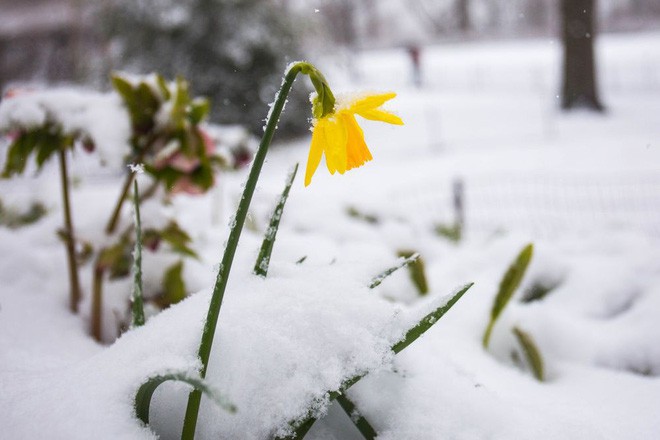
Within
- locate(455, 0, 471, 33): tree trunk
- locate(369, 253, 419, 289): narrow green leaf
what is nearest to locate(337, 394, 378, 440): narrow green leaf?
locate(369, 253, 419, 289): narrow green leaf

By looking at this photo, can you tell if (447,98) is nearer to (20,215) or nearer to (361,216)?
(361,216)

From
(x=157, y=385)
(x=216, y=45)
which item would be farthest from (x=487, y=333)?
(x=216, y=45)

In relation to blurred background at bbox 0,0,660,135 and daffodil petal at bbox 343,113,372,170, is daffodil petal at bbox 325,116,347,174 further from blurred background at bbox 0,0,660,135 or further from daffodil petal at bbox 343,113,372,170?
blurred background at bbox 0,0,660,135

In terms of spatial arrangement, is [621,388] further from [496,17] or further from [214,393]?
[496,17]

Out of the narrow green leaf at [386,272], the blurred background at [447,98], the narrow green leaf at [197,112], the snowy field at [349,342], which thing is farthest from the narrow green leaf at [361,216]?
the narrow green leaf at [386,272]

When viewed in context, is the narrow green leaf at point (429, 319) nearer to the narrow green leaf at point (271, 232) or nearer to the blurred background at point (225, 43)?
the narrow green leaf at point (271, 232)

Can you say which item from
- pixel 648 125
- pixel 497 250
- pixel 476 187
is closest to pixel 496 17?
pixel 648 125
